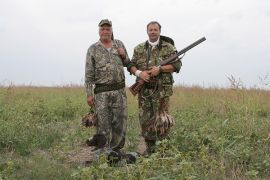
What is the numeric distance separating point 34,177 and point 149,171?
187cm

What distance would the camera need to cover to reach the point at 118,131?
22.9ft

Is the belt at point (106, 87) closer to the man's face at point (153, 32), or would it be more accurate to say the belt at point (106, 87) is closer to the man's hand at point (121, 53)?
the man's hand at point (121, 53)

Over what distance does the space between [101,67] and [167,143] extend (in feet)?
5.41

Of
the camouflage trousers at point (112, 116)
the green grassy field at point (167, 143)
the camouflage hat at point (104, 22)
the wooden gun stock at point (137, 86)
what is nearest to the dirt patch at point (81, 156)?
the green grassy field at point (167, 143)

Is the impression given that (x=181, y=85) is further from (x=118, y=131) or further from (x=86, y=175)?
(x=86, y=175)

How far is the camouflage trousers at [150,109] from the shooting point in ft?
22.8

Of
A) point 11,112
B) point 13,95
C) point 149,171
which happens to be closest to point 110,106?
point 149,171

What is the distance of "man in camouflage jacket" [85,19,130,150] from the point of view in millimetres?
6754

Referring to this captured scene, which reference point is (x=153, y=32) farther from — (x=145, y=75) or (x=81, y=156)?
(x=81, y=156)

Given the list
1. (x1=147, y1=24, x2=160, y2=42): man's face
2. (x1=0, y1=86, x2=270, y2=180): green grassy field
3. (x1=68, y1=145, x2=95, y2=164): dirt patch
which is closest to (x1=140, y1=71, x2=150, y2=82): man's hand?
(x1=147, y1=24, x2=160, y2=42): man's face

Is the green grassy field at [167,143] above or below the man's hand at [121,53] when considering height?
below

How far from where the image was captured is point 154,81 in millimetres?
6922

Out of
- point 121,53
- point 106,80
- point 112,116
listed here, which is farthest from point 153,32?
point 112,116

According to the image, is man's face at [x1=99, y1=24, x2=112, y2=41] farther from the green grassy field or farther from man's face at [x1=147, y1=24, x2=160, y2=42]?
the green grassy field
